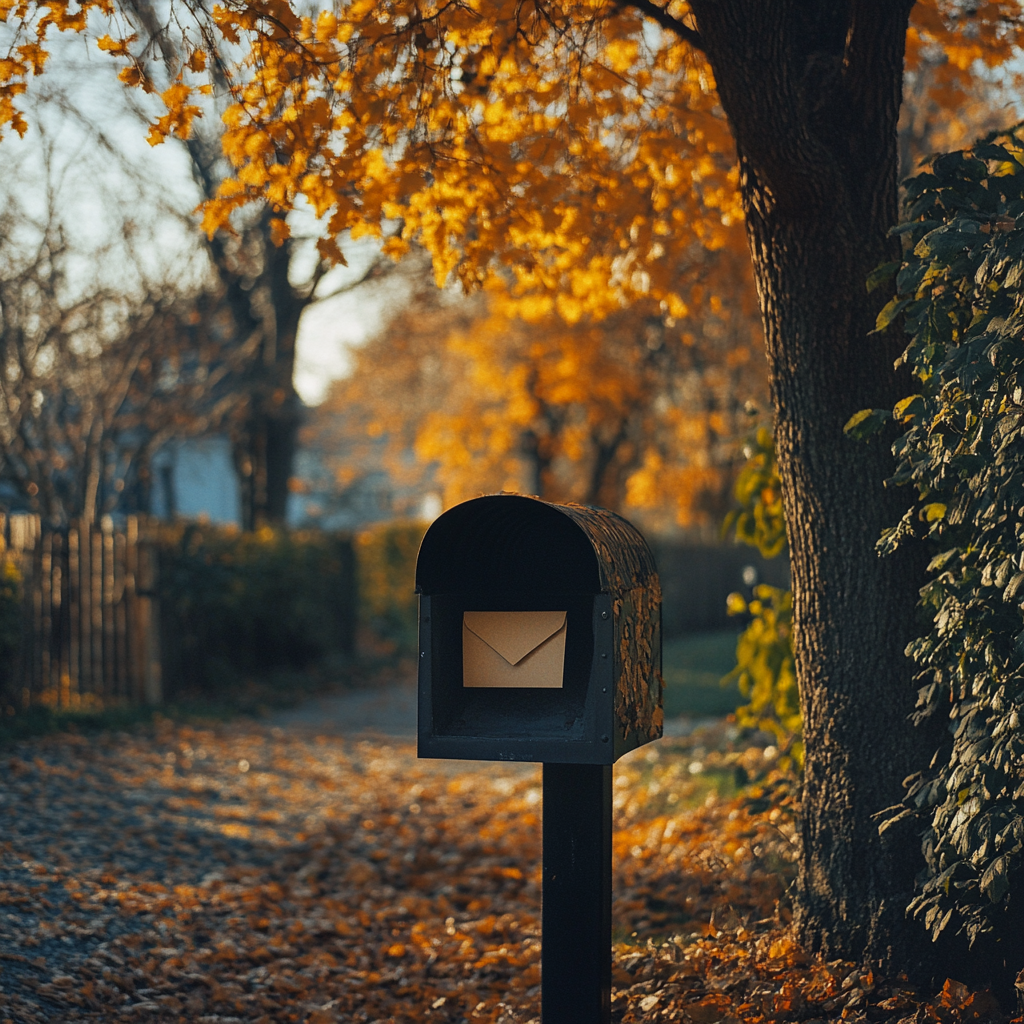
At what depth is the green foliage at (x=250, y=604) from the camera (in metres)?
11.7

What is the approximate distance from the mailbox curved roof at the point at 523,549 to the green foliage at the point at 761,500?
1844mm

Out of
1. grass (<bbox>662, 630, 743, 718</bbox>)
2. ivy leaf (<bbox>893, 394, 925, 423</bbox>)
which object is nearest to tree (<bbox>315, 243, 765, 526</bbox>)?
grass (<bbox>662, 630, 743, 718</bbox>)

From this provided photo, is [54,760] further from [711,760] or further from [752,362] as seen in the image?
[752,362]

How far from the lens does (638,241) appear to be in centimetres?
592

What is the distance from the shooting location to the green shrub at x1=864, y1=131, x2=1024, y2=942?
9.80 feet

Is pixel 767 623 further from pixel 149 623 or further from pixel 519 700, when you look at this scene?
pixel 149 623

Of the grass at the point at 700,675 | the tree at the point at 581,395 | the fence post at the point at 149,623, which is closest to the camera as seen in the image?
the fence post at the point at 149,623

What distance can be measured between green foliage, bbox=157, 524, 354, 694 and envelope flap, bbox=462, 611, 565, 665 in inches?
332

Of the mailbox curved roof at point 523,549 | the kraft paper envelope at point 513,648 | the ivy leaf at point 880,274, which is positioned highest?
the ivy leaf at point 880,274

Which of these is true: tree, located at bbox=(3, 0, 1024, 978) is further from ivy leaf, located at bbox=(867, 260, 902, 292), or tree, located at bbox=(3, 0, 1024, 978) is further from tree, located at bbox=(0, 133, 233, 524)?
tree, located at bbox=(0, 133, 233, 524)

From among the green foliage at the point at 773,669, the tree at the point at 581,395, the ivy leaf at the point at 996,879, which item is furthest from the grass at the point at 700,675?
the ivy leaf at the point at 996,879

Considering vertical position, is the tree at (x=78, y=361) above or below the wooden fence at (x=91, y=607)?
above

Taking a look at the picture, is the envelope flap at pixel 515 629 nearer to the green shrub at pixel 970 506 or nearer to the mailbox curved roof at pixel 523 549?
the mailbox curved roof at pixel 523 549

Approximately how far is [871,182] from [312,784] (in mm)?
6285
